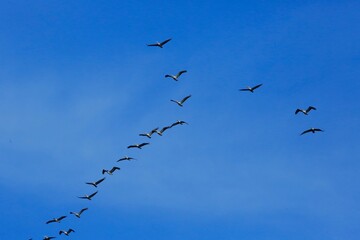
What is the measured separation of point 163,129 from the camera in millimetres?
126750

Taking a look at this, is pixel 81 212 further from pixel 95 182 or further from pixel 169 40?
pixel 169 40

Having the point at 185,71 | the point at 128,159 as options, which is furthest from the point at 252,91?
the point at 128,159

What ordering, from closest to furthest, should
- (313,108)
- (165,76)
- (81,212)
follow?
(313,108), (165,76), (81,212)

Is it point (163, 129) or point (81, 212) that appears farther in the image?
point (81, 212)

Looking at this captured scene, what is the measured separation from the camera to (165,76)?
12656 centimetres

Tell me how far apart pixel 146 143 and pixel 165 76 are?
1084 centimetres

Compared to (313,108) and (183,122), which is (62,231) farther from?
(313,108)

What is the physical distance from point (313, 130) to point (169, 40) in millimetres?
25011

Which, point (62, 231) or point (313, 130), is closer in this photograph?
point (313, 130)

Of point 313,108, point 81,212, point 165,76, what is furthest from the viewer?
point 81,212

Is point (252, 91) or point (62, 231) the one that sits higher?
point (252, 91)

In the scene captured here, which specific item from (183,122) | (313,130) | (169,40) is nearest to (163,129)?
(183,122)

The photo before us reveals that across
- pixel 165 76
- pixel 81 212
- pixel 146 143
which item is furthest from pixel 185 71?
pixel 81 212

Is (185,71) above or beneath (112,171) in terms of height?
above
